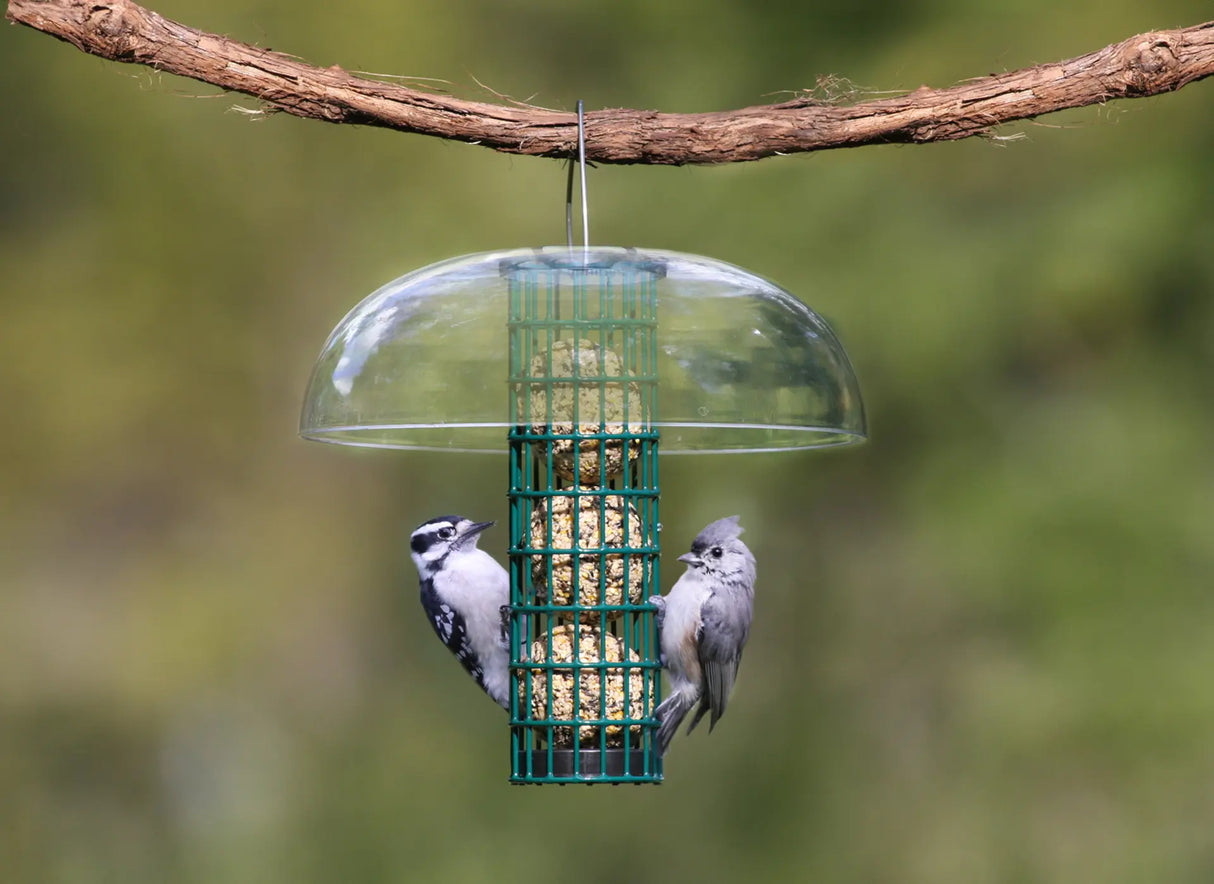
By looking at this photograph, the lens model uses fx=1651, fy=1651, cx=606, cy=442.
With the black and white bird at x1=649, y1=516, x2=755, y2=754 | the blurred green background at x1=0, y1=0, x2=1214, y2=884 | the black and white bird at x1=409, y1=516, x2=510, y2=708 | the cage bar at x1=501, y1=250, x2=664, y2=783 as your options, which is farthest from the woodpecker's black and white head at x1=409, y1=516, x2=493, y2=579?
the blurred green background at x1=0, y1=0, x2=1214, y2=884

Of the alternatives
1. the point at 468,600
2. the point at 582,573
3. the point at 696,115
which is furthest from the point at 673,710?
the point at 696,115

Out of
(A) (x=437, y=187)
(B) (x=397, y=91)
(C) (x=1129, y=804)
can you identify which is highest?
(A) (x=437, y=187)

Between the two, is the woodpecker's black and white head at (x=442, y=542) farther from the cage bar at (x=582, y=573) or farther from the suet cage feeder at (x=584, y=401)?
the cage bar at (x=582, y=573)

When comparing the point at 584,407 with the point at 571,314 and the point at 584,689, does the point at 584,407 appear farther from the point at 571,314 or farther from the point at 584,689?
the point at 584,689

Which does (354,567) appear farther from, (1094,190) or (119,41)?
(119,41)

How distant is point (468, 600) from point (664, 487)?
3.63 metres

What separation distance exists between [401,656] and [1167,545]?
4.26 meters

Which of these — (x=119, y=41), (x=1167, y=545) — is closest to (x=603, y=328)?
(x=119, y=41)

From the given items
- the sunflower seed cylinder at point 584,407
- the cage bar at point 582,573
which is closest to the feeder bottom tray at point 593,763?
the cage bar at point 582,573

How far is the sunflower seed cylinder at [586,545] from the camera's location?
425cm

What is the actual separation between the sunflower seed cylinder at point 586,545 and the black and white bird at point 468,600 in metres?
0.76

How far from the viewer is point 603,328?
388 cm

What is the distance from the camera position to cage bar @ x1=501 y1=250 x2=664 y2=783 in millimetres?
4055

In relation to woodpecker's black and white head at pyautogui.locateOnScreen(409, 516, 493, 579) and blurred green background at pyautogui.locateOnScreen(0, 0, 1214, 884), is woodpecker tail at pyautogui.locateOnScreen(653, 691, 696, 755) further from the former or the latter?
blurred green background at pyautogui.locateOnScreen(0, 0, 1214, 884)
